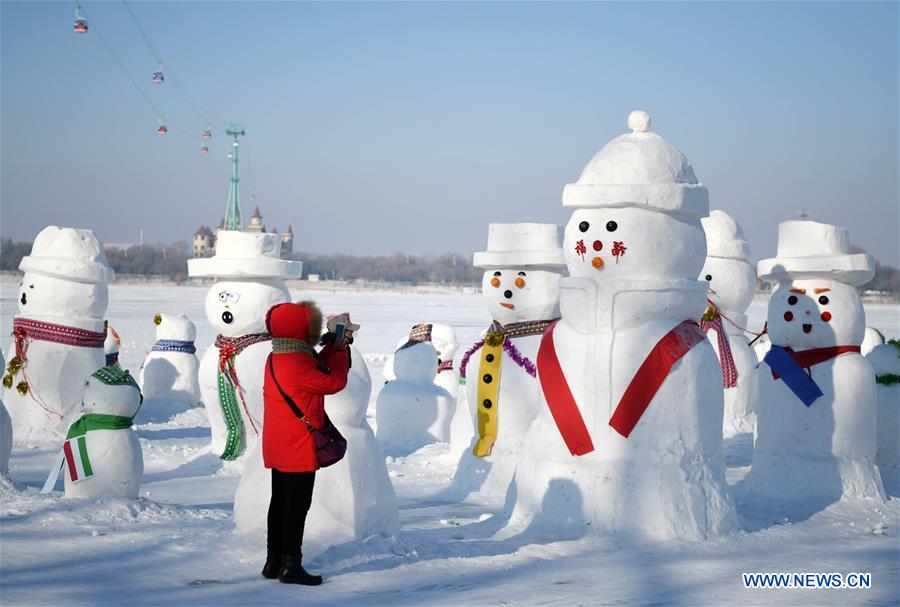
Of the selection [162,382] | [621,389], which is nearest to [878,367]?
[621,389]

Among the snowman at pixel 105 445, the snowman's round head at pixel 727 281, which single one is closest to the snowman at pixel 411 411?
the snowman's round head at pixel 727 281

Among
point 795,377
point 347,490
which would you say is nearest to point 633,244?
point 795,377

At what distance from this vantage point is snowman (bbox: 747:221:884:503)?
25.0ft

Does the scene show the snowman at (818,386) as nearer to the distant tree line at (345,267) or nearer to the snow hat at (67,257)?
the snow hat at (67,257)

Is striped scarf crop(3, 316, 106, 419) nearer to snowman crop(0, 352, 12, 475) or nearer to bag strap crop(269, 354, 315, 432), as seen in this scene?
snowman crop(0, 352, 12, 475)

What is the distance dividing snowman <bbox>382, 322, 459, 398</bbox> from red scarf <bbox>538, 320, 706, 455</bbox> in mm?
4421

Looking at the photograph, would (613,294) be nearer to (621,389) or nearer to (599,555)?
(621,389)

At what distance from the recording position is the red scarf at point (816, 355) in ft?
25.3

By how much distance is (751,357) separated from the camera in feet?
37.2

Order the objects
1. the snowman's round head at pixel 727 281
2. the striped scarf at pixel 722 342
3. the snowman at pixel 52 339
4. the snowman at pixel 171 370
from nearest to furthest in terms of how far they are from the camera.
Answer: the snowman at pixel 52 339
the striped scarf at pixel 722 342
the snowman's round head at pixel 727 281
the snowman at pixel 171 370

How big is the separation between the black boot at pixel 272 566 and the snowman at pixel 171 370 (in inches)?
301

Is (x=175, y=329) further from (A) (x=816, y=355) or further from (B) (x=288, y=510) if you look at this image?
(B) (x=288, y=510)

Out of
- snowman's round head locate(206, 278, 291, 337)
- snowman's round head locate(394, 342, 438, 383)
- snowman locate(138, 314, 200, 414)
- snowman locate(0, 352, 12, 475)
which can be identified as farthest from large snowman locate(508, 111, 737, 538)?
snowman locate(138, 314, 200, 414)

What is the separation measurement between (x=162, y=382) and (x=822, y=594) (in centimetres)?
894
